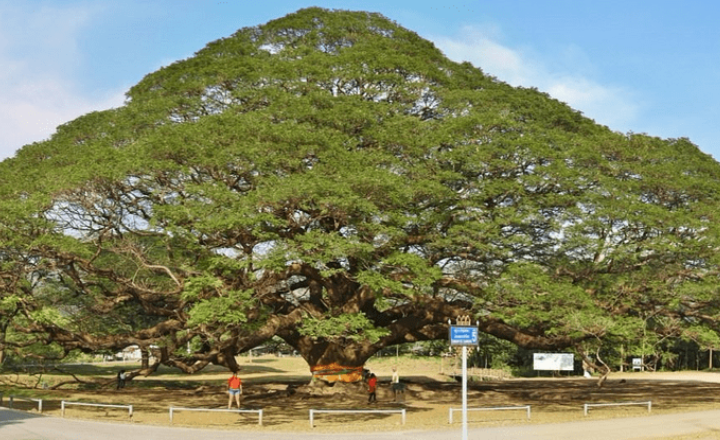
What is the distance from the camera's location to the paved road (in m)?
18.8

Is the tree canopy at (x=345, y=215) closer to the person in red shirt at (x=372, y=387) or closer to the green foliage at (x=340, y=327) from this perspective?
the green foliage at (x=340, y=327)

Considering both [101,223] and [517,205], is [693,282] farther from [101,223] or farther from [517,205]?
[101,223]

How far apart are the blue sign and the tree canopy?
1003 centimetres

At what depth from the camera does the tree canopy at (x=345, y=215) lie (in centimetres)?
2500

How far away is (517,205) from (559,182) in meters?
1.91

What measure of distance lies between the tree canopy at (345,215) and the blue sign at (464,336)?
10033mm

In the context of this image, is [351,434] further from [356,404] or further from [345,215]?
[356,404]

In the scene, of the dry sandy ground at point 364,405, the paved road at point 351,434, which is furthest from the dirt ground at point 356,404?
the paved road at point 351,434

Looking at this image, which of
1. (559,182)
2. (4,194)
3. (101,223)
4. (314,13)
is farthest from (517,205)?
(4,194)

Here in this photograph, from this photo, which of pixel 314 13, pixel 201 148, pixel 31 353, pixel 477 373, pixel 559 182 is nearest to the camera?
pixel 201 148

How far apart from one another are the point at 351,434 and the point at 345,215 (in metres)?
8.23

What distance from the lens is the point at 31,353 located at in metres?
29.9

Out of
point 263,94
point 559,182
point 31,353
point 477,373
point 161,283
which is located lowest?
point 477,373

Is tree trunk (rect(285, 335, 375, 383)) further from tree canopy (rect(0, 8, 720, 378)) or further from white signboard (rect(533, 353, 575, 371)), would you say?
white signboard (rect(533, 353, 575, 371))
